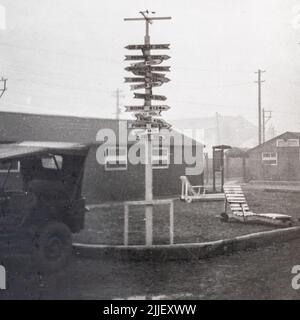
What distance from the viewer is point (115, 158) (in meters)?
20.3

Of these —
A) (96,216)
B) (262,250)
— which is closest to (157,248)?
(262,250)

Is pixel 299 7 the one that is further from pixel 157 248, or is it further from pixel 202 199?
pixel 202 199

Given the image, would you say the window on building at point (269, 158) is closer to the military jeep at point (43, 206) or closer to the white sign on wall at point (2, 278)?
the military jeep at point (43, 206)

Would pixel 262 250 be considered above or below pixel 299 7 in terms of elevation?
below

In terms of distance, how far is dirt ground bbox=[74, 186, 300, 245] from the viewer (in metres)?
10.1

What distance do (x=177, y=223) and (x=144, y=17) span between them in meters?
6.37

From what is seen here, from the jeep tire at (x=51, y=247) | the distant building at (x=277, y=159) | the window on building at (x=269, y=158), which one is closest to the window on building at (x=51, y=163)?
the jeep tire at (x=51, y=247)

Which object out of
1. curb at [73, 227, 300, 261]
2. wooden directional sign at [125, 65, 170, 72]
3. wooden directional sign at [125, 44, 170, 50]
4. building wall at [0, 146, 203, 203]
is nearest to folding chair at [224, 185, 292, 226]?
curb at [73, 227, 300, 261]

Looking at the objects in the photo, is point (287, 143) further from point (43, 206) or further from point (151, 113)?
point (43, 206)

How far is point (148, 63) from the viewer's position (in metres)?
8.16

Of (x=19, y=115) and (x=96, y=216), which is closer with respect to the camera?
(x=96, y=216)

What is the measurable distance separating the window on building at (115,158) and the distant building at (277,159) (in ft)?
52.1

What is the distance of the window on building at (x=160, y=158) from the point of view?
22.5m

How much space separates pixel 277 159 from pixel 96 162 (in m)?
18.4
